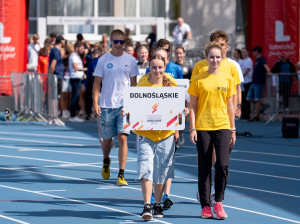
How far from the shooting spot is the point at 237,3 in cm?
3272

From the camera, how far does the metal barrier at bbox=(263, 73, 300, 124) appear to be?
77.3ft

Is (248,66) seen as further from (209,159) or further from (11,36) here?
(209,159)

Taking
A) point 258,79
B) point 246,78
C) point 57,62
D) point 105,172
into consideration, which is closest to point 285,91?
point 258,79

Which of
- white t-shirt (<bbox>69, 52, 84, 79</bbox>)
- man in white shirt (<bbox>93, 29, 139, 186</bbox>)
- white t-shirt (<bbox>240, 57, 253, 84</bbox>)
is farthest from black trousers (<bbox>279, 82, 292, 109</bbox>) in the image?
man in white shirt (<bbox>93, 29, 139, 186</bbox>)

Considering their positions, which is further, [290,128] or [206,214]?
[290,128]

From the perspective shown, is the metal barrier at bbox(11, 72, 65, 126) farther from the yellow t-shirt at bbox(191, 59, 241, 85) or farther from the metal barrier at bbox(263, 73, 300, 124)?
the yellow t-shirt at bbox(191, 59, 241, 85)

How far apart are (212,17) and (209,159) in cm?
2388

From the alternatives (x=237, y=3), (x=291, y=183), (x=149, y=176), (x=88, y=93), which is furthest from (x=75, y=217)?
(x=237, y=3)

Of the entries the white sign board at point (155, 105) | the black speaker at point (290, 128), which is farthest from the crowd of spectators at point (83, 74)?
the white sign board at point (155, 105)

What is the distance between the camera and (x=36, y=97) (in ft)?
72.0

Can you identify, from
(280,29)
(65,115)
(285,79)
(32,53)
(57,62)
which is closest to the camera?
(57,62)

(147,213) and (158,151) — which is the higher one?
(158,151)

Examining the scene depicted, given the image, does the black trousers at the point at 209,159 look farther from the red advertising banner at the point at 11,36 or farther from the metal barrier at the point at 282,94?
the red advertising banner at the point at 11,36

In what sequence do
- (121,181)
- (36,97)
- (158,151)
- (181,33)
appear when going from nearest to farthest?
(158,151), (121,181), (36,97), (181,33)
